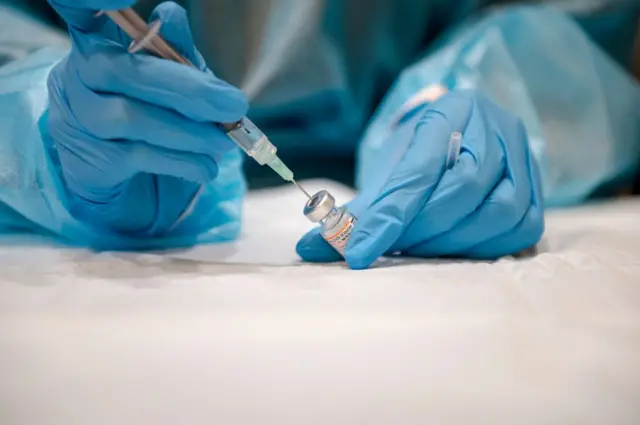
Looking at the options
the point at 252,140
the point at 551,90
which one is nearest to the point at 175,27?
the point at 252,140

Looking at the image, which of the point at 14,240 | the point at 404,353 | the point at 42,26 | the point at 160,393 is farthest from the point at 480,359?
the point at 42,26

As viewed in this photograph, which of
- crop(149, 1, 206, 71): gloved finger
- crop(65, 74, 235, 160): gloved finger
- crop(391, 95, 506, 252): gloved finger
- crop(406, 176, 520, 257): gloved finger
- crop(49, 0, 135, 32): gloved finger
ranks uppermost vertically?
crop(49, 0, 135, 32): gloved finger

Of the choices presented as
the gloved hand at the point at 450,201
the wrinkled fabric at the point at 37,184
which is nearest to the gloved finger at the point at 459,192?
the gloved hand at the point at 450,201

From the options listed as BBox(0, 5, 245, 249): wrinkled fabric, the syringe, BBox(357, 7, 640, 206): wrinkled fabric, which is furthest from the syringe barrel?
BBox(357, 7, 640, 206): wrinkled fabric

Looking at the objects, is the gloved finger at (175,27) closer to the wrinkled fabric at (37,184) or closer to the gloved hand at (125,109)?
the gloved hand at (125,109)

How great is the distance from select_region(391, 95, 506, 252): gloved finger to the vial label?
0.21 feet

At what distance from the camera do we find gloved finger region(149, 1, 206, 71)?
0.56 meters

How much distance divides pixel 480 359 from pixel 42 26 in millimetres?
815

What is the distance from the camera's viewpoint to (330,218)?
58cm

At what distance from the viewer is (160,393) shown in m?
0.35

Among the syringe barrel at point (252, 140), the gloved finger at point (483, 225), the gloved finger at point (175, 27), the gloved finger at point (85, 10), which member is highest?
the gloved finger at point (85, 10)

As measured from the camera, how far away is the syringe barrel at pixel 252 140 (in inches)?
23.2

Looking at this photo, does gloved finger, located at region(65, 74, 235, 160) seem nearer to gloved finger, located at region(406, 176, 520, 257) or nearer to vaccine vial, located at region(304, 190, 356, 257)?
vaccine vial, located at region(304, 190, 356, 257)

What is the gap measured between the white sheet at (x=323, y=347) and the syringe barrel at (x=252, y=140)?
4.9 inches
